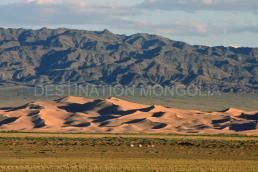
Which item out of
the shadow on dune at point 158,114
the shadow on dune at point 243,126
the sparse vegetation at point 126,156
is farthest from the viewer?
the shadow on dune at point 158,114

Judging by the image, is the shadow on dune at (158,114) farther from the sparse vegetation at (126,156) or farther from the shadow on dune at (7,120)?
the sparse vegetation at (126,156)

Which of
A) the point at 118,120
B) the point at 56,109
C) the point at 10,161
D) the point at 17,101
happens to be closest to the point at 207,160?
the point at 10,161

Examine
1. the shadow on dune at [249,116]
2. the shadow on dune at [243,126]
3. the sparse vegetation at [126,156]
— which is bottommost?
the shadow on dune at [243,126]

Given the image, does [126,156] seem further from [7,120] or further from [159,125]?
[7,120]

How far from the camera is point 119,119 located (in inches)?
4988

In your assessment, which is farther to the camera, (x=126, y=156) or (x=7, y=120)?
(x=7, y=120)

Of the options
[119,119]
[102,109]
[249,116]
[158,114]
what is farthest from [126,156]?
[102,109]

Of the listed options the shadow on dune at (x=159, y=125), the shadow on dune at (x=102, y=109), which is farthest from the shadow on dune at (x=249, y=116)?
the shadow on dune at (x=102, y=109)

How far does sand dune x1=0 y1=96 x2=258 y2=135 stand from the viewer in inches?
4569

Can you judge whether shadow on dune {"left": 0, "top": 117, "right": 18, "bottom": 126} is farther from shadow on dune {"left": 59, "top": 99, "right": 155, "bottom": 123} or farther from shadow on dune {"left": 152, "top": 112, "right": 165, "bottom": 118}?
shadow on dune {"left": 152, "top": 112, "right": 165, "bottom": 118}

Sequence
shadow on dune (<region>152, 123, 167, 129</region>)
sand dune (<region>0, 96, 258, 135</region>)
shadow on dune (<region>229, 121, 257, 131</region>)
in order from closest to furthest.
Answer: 1. sand dune (<region>0, 96, 258, 135</region>)
2. shadow on dune (<region>229, 121, 257, 131</region>)
3. shadow on dune (<region>152, 123, 167, 129</region>)

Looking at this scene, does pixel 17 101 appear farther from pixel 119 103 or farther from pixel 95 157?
pixel 95 157

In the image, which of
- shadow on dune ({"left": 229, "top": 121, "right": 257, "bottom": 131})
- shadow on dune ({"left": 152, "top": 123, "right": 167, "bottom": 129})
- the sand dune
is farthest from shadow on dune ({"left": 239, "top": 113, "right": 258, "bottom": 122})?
shadow on dune ({"left": 152, "top": 123, "right": 167, "bottom": 129})

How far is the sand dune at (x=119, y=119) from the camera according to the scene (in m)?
116
